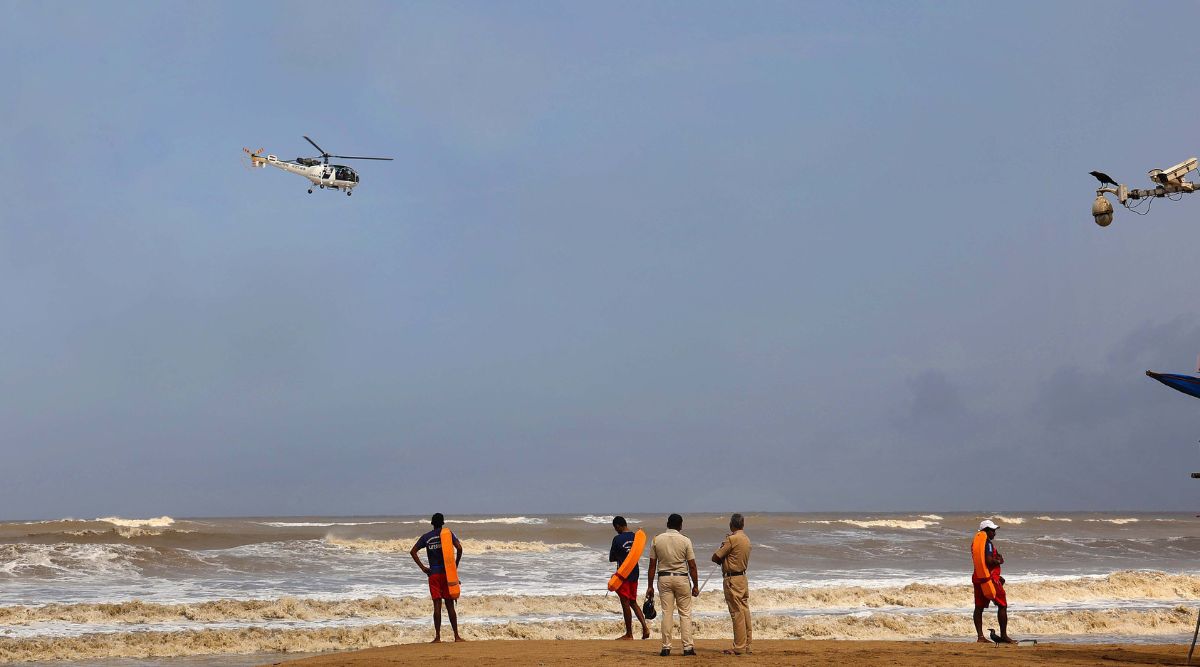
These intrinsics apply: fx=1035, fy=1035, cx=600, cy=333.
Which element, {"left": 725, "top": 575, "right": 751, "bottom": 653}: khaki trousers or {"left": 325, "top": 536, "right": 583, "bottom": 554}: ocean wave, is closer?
{"left": 725, "top": 575, "right": 751, "bottom": 653}: khaki trousers

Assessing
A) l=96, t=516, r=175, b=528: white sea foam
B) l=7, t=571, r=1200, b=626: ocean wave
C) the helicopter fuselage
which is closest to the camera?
l=7, t=571, r=1200, b=626: ocean wave

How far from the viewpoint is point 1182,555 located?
34531mm

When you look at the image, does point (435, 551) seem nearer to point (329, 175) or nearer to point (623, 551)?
point (623, 551)

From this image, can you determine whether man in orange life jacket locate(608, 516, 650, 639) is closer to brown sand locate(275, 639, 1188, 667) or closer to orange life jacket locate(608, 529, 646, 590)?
orange life jacket locate(608, 529, 646, 590)

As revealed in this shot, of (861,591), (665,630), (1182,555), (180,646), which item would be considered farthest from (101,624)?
(1182,555)

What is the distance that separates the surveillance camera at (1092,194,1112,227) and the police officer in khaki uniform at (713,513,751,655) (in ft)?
16.7

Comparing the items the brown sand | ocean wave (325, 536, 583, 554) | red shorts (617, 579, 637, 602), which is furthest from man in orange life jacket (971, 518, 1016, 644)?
ocean wave (325, 536, 583, 554)

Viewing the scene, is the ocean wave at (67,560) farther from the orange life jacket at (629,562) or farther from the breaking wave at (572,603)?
the orange life jacket at (629,562)

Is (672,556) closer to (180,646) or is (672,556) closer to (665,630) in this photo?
(665,630)

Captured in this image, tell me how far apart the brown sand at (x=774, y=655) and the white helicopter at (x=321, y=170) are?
30.0m

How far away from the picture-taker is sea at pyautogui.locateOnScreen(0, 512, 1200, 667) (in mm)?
15188

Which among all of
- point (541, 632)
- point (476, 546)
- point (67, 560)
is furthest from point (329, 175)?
point (541, 632)

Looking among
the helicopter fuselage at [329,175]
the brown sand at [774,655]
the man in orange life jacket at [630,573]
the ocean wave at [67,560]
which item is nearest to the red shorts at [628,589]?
the man in orange life jacket at [630,573]

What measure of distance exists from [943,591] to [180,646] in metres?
13.5
